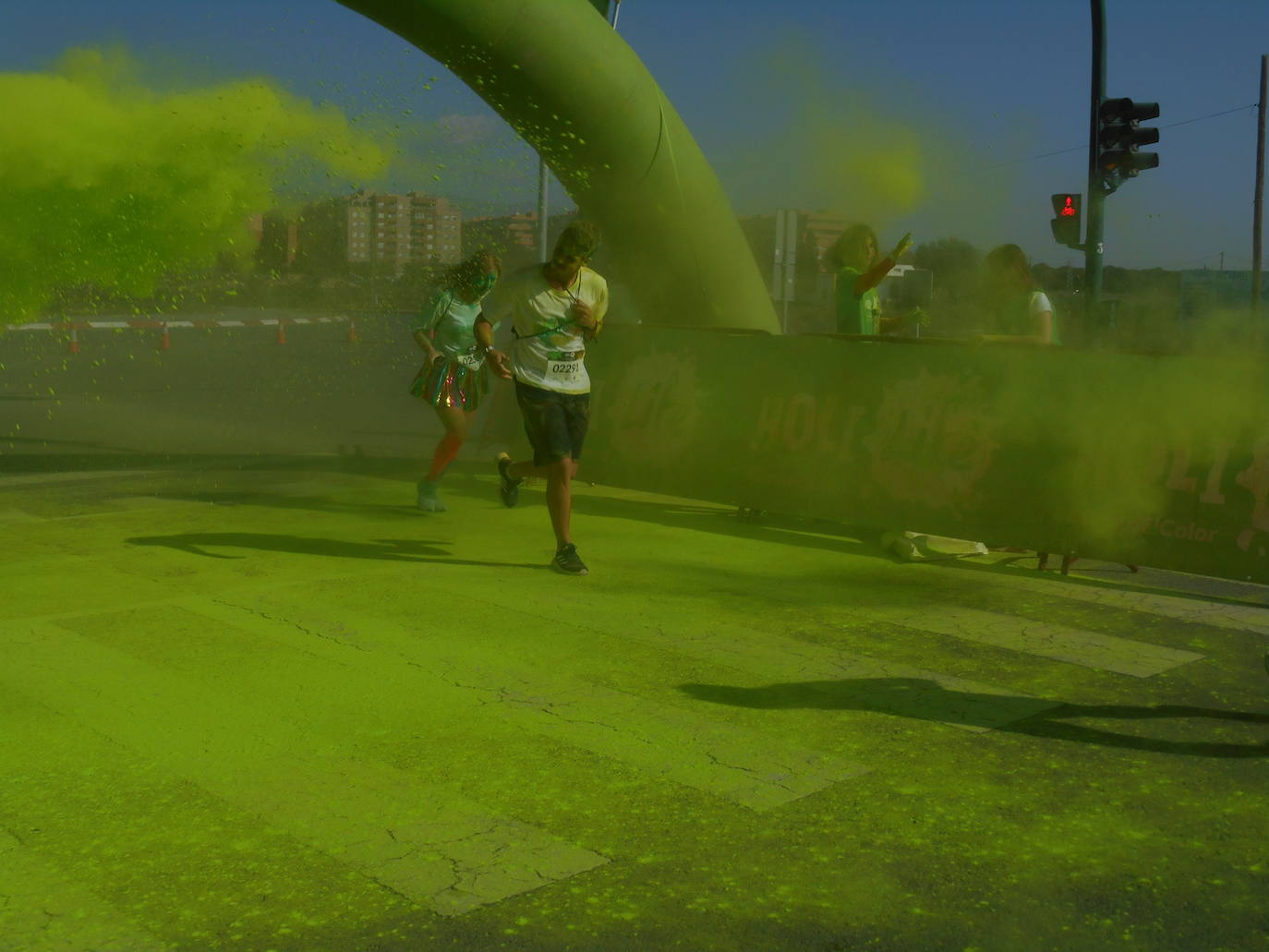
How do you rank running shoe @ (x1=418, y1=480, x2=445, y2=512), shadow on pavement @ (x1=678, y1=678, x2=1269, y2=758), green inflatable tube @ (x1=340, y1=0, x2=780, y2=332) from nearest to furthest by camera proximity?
shadow on pavement @ (x1=678, y1=678, x2=1269, y2=758), green inflatable tube @ (x1=340, y1=0, x2=780, y2=332), running shoe @ (x1=418, y1=480, x2=445, y2=512)

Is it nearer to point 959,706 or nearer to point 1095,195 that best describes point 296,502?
point 959,706

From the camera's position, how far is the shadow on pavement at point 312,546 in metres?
8.07

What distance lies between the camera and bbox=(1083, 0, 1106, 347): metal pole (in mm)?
15867

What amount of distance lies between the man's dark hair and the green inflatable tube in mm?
2407

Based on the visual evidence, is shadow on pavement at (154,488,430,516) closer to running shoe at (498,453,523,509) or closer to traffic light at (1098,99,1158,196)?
running shoe at (498,453,523,509)

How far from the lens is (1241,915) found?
12.0ft

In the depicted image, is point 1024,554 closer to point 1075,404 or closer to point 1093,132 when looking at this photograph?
point 1075,404

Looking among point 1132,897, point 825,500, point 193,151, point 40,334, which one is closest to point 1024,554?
point 825,500

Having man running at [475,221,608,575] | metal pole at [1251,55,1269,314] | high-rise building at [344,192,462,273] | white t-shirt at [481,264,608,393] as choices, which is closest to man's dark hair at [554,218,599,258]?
man running at [475,221,608,575]

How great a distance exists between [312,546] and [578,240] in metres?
2.48

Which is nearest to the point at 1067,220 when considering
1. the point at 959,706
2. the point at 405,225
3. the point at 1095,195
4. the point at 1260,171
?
the point at 1095,195

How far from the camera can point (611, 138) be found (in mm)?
10430

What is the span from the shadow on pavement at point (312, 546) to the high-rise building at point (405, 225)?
377cm

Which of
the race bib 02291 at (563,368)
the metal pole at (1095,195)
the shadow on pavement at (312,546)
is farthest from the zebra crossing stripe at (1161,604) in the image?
the metal pole at (1095,195)
